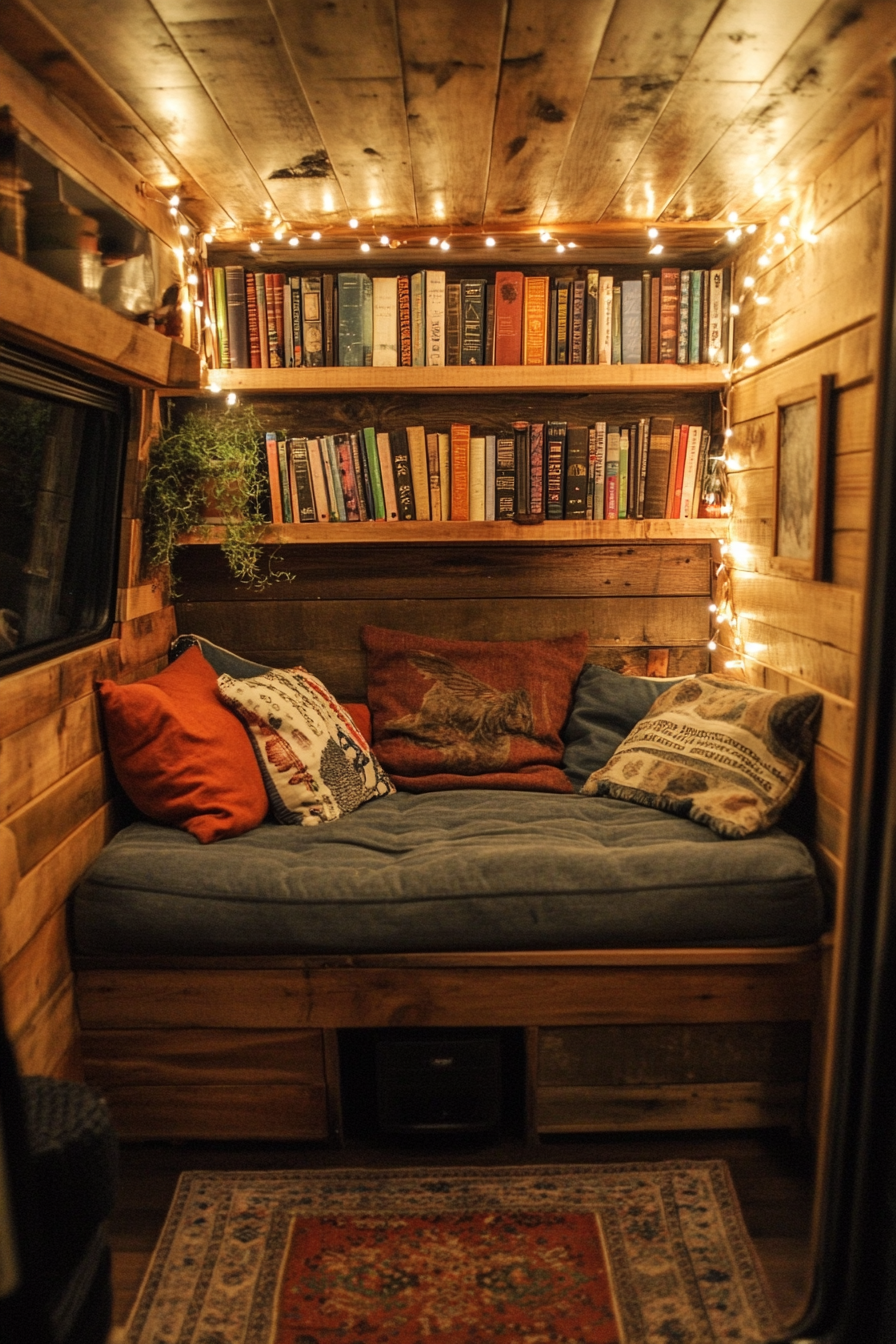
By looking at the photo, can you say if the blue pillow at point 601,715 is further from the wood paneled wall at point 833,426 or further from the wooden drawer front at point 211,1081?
the wooden drawer front at point 211,1081

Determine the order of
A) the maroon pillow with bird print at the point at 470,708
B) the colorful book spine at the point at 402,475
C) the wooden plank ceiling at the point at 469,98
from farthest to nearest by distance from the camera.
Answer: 1. the colorful book spine at the point at 402,475
2. the maroon pillow with bird print at the point at 470,708
3. the wooden plank ceiling at the point at 469,98

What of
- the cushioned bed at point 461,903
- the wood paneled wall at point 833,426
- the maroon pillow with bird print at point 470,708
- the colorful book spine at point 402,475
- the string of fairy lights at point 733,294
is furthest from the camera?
the colorful book spine at point 402,475

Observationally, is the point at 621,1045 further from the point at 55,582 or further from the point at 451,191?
the point at 451,191

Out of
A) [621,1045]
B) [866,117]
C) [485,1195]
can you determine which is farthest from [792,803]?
[866,117]

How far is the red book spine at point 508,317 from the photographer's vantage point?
8.97 feet

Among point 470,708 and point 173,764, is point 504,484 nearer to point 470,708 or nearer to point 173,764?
point 470,708

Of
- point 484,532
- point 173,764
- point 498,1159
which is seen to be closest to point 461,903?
point 498,1159

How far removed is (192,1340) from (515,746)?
5.23 feet

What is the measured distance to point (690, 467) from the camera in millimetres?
2834

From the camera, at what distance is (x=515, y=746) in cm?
273

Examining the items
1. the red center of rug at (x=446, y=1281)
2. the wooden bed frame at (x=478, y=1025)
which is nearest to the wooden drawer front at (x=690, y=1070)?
the wooden bed frame at (x=478, y=1025)

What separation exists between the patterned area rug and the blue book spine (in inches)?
83.2

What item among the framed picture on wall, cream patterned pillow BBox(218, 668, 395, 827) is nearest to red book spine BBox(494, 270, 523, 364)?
the framed picture on wall

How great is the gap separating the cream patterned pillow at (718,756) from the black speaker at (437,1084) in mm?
726
